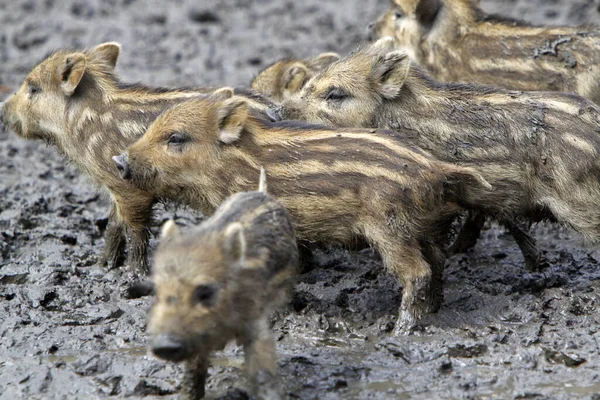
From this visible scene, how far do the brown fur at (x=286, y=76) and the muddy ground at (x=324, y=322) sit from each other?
1.17 meters

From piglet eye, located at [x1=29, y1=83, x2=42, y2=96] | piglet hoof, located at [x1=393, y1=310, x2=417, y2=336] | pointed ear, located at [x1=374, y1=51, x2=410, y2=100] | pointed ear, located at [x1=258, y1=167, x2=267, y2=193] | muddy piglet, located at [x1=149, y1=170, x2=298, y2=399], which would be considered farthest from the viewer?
piglet eye, located at [x1=29, y1=83, x2=42, y2=96]

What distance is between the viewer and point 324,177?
5773 mm

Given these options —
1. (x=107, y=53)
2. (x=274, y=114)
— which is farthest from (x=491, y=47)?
(x=107, y=53)

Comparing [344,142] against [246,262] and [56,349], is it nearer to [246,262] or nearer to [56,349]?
[246,262]

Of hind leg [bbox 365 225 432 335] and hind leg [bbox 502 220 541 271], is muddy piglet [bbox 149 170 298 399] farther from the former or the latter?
hind leg [bbox 502 220 541 271]

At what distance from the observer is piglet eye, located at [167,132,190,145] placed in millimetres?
6129

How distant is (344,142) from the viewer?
19.0ft

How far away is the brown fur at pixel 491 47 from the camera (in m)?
7.67

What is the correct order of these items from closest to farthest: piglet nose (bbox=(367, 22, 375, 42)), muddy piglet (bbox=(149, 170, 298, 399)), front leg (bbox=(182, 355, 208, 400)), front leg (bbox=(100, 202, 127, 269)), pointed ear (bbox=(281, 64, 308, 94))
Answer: muddy piglet (bbox=(149, 170, 298, 399))
front leg (bbox=(182, 355, 208, 400))
front leg (bbox=(100, 202, 127, 269))
pointed ear (bbox=(281, 64, 308, 94))
piglet nose (bbox=(367, 22, 375, 42))

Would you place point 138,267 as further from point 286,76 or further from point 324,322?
point 286,76

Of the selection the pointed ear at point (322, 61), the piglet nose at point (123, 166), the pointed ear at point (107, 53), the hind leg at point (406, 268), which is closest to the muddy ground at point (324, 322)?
the hind leg at point (406, 268)

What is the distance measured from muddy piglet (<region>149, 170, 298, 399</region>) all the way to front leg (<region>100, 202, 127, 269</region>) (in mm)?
1936

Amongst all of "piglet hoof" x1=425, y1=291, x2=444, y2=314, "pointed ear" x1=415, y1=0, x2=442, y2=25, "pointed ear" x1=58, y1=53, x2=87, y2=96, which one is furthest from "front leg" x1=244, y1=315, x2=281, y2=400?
"pointed ear" x1=415, y1=0, x2=442, y2=25

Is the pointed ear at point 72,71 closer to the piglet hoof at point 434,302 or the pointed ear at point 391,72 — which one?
the pointed ear at point 391,72
